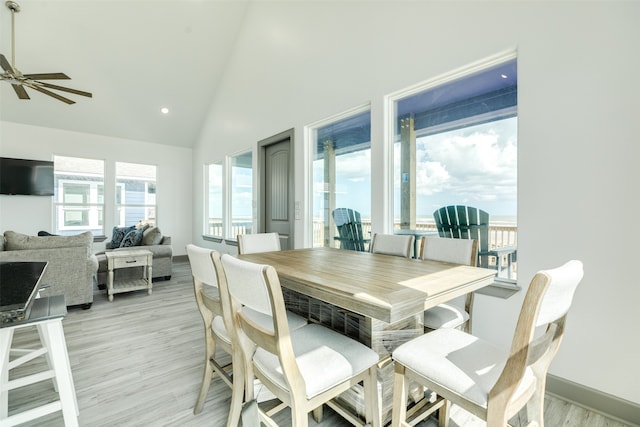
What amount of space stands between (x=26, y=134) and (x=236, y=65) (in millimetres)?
3996

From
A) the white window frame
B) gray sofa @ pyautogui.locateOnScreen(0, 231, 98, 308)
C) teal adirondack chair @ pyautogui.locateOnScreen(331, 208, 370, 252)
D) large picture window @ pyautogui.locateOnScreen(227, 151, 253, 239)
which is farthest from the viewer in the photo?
large picture window @ pyautogui.locateOnScreen(227, 151, 253, 239)

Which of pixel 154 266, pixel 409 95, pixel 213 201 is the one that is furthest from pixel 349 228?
pixel 213 201

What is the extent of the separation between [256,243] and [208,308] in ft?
3.19

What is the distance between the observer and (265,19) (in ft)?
13.3

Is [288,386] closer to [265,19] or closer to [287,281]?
[287,281]

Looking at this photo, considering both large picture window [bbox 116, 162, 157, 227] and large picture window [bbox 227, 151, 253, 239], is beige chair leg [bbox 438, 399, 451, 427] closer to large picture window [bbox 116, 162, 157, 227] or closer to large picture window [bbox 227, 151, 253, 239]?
large picture window [bbox 227, 151, 253, 239]

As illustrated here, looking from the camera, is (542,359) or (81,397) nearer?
(542,359)

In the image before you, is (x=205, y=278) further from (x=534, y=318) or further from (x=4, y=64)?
(x=4, y=64)

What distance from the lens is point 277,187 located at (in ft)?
13.9

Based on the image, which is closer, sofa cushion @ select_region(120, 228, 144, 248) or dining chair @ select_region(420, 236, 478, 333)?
dining chair @ select_region(420, 236, 478, 333)

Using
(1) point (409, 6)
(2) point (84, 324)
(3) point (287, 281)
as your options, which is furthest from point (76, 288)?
(1) point (409, 6)

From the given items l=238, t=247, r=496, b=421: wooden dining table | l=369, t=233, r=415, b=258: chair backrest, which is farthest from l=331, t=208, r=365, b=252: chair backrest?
l=238, t=247, r=496, b=421: wooden dining table

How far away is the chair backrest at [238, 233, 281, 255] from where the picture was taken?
2340 millimetres

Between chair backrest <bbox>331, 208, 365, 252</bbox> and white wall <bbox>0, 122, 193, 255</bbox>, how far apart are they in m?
4.73
